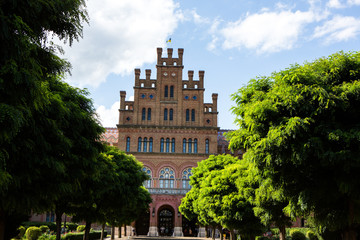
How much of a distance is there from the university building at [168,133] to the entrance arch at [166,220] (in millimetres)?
149

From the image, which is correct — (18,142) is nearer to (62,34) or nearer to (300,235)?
(62,34)

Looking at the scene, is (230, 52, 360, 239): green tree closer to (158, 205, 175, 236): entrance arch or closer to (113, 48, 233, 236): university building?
(113, 48, 233, 236): university building

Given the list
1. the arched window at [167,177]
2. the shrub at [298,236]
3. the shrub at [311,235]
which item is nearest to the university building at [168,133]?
the arched window at [167,177]

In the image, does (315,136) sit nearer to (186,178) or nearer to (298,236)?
(298,236)

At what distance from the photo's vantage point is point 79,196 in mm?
16766

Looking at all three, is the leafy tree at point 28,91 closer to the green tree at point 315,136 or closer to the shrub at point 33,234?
the green tree at point 315,136

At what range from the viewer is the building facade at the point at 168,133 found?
50688 mm

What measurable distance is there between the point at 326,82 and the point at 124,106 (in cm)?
4260

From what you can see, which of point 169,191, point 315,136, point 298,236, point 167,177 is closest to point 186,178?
point 167,177

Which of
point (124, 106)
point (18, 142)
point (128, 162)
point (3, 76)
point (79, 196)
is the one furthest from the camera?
point (124, 106)

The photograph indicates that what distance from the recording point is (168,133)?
5172cm

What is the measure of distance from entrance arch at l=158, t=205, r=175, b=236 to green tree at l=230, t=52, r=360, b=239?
42.9 metres

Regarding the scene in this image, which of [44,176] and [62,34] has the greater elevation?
[62,34]

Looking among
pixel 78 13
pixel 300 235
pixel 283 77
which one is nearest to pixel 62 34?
pixel 78 13
